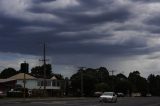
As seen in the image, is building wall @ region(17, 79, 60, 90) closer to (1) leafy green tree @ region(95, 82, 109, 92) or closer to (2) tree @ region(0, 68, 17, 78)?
(1) leafy green tree @ region(95, 82, 109, 92)

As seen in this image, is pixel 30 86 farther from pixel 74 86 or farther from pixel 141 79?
pixel 141 79

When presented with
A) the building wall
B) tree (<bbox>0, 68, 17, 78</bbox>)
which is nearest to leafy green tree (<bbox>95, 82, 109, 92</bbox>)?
the building wall

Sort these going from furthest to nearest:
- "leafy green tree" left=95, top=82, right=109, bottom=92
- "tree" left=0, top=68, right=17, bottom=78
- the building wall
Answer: "tree" left=0, top=68, right=17, bottom=78 → the building wall → "leafy green tree" left=95, top=82, right=109, bottom=92

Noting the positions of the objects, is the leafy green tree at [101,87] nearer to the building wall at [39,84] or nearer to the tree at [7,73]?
the building wall at [39,84]

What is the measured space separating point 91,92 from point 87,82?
5207 millimetres

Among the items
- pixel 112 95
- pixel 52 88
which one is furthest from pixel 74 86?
pixel 112 95

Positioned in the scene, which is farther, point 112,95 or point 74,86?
point 74,86

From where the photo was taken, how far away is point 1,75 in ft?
639

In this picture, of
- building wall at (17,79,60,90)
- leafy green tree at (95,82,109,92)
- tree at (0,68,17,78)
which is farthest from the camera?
tree at (0,68,17,78)

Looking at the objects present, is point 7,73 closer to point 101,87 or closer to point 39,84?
point 39,84

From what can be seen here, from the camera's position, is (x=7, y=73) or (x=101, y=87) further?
(x=7, y=73)

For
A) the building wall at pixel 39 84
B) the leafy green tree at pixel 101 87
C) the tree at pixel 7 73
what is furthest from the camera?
→ the tree at pixel 7 73

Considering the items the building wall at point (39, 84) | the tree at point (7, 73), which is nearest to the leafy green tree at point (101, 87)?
the building wall at point (39, 84)

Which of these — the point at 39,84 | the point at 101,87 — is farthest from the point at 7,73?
the point at 101,87
